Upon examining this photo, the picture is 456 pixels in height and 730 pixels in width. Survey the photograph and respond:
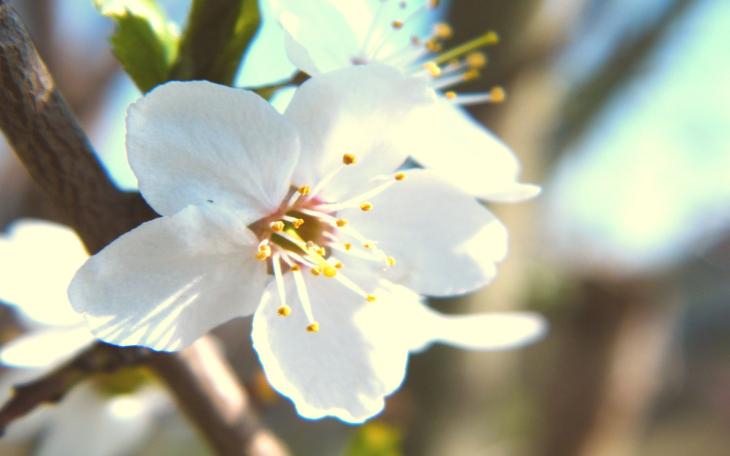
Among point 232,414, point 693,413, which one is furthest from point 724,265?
point 232,414

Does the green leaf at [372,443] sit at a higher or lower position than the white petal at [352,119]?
lower

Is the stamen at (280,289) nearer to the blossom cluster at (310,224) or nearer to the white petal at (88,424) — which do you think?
the blossom cluster at (310,224)

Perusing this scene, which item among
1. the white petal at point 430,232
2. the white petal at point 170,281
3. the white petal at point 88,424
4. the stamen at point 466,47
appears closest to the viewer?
the white petal at point 170,281

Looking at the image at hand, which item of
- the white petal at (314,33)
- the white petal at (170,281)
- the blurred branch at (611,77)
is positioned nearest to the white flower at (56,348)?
the white petal at (170,281)

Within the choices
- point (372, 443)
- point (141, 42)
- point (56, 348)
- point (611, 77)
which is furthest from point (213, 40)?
point (611, 77)

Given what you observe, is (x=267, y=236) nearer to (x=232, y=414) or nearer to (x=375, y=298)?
(x=375, y=298)

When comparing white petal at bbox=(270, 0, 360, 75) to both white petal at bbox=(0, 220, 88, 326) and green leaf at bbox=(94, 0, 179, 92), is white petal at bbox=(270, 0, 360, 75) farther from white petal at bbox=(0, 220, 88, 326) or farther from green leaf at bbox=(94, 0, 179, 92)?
white petal at bbox=(0, 220, 88, 326)

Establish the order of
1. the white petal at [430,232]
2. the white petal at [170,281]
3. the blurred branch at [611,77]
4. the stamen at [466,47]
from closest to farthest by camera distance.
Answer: the white petal at [170,281] → the white petal at [430,232] → the stamen at [466,47] → the blurred branch at [611,77]
